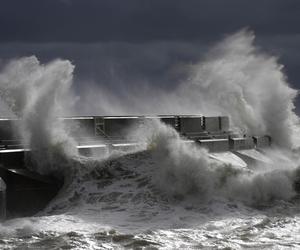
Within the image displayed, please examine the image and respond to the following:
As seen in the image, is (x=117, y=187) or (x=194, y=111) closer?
(x=117, y=187)

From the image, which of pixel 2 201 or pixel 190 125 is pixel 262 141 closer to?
pixel 190 125

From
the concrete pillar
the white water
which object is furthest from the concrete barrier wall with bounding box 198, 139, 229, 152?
the concrete pillar

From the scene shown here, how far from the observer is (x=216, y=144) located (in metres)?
13.3

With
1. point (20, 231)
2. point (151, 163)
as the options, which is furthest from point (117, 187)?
point (20, 231)

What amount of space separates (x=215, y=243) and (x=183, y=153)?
331 cm

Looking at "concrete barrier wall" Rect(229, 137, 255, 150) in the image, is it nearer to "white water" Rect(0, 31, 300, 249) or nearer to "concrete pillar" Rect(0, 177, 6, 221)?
"white water" Rect(0, 31, 300, 249)

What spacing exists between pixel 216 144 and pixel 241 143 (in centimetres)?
178

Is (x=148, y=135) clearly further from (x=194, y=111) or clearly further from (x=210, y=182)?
(x=194, y=111)

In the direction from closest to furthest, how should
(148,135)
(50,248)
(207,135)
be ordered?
(50,248)
(148,135)
(207,135)

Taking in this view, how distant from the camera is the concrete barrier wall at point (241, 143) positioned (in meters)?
14.4

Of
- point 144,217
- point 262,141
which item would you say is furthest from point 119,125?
point 262,141

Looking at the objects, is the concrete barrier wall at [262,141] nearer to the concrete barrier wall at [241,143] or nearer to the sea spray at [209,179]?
the concrete barrier wall at [241,143]

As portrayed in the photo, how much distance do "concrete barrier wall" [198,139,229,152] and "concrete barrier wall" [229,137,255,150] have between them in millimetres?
381

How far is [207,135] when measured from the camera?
14.7 metres
